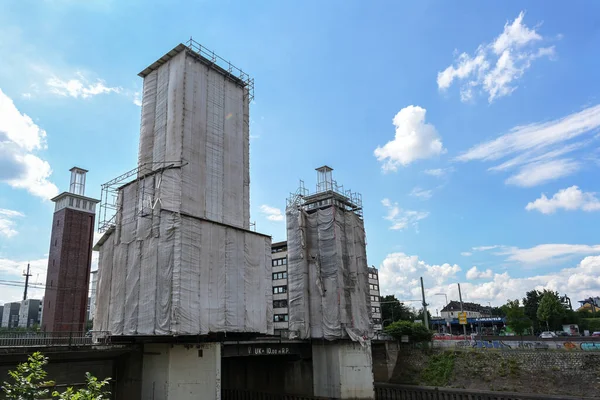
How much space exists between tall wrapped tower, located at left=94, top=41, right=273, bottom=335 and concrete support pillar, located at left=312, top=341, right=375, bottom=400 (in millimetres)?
11219

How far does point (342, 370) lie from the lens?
136 ft

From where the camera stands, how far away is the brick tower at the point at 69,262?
176 ft

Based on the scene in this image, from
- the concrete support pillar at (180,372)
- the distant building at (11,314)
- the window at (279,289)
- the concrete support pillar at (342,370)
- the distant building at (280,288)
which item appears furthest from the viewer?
the distant building at (11,314)

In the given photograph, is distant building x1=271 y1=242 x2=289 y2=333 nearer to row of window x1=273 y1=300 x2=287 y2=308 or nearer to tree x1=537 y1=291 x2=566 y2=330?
row of window x1=273 y1=300 x2=287 y2=308

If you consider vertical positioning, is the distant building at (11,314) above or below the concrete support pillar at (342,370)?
above

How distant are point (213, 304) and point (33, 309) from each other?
136547 millimetres

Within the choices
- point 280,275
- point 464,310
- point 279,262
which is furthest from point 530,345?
point 464,310

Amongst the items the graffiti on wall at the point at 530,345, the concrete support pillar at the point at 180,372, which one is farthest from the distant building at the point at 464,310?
the concrete support pillar at the point at 180,372

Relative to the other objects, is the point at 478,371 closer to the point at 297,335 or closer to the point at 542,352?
the point at 542,352

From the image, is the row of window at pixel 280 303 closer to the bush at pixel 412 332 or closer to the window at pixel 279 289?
the window at pixel 279 289


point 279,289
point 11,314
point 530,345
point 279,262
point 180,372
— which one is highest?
point 279,262

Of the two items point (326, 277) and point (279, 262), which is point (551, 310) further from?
point (326, 277)

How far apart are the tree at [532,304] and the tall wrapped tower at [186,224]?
3310 inches

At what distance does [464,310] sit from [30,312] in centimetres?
14249
